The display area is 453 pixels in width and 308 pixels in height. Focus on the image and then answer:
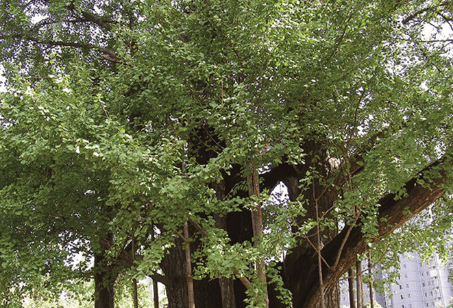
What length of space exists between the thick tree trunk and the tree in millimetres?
110

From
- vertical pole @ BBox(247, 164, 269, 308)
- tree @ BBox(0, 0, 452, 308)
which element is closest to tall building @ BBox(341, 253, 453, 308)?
tree @ BBox(0, 0, 452, 308)

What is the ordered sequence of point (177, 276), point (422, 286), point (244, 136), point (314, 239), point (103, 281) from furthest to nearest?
point (422, 286), point (177, 276), point (103, 281), point (314, 239), point (244, 136)

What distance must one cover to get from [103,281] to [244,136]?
511cm

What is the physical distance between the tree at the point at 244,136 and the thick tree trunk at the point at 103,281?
11cm

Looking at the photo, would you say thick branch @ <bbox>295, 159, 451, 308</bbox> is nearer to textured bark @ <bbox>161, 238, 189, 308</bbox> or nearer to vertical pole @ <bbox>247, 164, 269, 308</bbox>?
vertical pole @ <bbox>247, 164, 269, 308</bbox>

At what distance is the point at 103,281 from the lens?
951 cm

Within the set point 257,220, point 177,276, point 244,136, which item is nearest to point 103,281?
point 177,276

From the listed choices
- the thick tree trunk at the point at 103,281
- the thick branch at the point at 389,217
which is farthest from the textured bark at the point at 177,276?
the thick branch at the point at 389,217

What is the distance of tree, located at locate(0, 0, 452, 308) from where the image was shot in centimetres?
614

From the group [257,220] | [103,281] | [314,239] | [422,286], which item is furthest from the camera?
[422,286]

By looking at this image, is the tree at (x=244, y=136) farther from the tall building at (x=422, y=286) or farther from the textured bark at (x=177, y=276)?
the tall building at (x=422, y=286)

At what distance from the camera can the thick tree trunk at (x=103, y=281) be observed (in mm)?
9445

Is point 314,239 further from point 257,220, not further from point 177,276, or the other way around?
point 177,276

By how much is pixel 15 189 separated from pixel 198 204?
13.3ft
